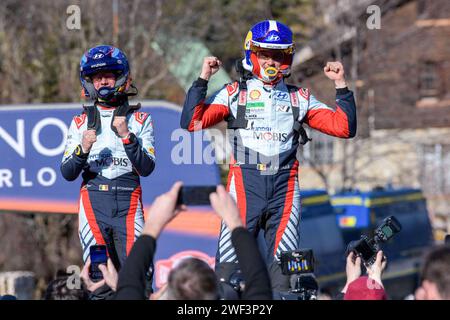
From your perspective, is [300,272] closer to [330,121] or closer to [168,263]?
[330,121]

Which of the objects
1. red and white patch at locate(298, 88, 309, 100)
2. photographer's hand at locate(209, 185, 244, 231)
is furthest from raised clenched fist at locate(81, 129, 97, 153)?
photographer's hand at locate(209, 185, 244, 231)

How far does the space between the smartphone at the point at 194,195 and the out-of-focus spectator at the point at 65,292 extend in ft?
3.75

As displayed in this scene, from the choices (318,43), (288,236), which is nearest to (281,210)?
(288,236)

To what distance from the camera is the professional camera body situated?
222 inches

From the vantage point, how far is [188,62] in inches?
787

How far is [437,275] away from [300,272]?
1622 mm

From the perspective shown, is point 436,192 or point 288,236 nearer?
point 288,236

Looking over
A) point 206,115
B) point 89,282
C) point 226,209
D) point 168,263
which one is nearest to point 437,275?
point 226,209

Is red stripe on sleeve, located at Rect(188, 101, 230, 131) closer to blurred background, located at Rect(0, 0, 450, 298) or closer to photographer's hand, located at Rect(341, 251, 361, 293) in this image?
photographer's hand, located at Rect(341, 251, 361, 293)

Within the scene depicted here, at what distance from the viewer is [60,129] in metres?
10.1

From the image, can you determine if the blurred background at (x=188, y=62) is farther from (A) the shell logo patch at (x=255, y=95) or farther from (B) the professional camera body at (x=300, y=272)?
(B) the professional camera body at (x=300, y=272)

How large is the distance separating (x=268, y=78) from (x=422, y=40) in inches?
952

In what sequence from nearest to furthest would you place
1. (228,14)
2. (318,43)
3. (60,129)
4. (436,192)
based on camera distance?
(60,129)
(318,43)
(228,14)
(436,192)

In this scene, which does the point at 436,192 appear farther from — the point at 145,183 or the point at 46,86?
the point at 145,183
